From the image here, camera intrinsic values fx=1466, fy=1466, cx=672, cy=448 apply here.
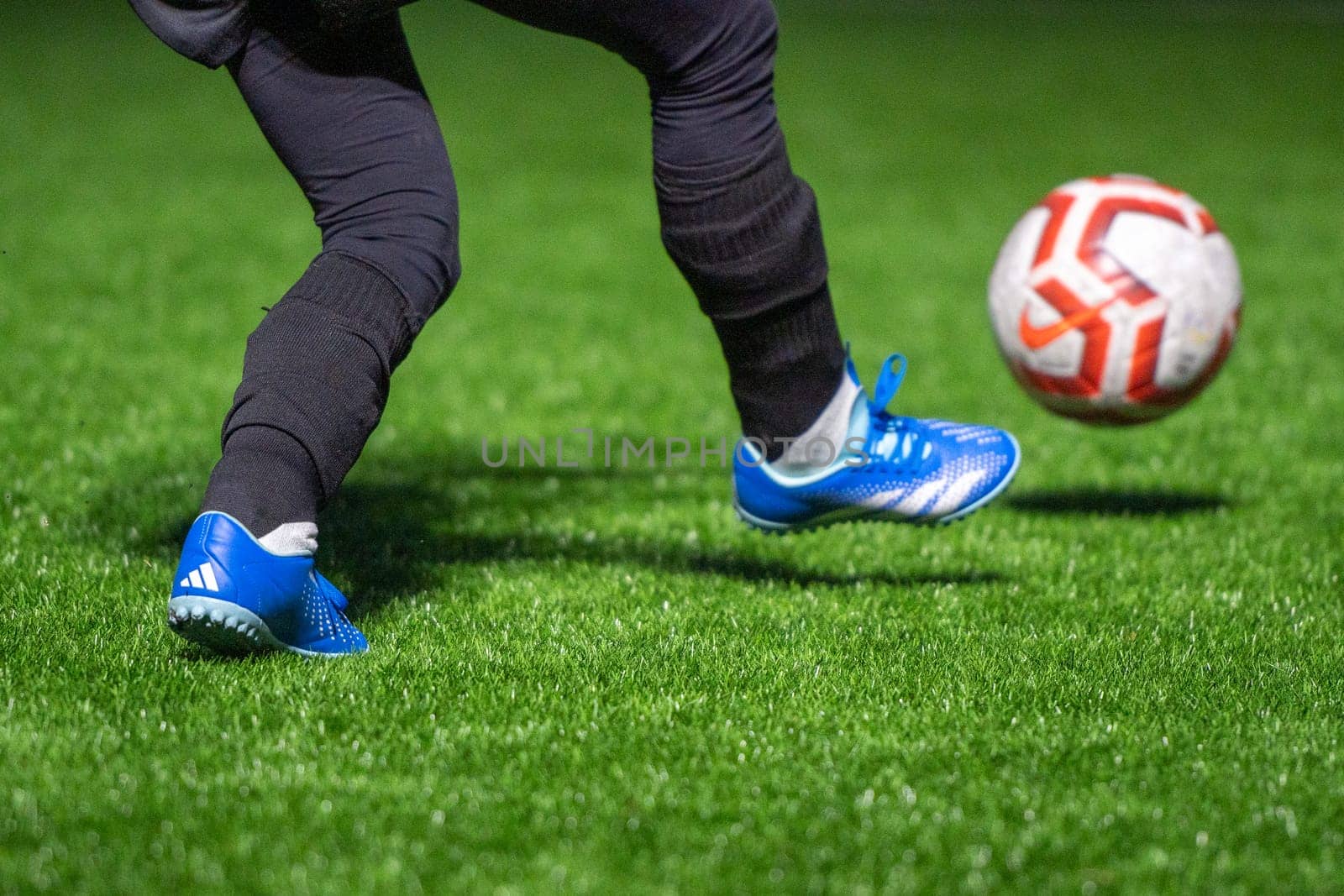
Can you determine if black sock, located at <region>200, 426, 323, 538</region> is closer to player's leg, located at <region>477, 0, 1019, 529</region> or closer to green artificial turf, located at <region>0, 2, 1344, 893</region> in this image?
green artificial turf, located at <region>0, 2, 1344, 893</region>

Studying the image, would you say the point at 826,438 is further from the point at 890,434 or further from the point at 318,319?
the point at 318,319

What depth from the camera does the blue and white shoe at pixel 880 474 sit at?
3.16m

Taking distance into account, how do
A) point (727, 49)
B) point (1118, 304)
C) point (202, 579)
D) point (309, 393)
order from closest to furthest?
1. point (202, 579)
2. point (309, 393)
3. point (727, 49)
4. point (1118, 304)

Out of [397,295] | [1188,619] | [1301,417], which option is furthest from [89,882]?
[1301,417]

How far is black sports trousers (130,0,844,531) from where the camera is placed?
2.56m

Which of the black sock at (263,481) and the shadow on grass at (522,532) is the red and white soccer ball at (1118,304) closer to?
the shadow on grass at (522,532)

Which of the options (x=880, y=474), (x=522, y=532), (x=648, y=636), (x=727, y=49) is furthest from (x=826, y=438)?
(x=522, y=532)

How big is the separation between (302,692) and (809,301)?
1239 mm

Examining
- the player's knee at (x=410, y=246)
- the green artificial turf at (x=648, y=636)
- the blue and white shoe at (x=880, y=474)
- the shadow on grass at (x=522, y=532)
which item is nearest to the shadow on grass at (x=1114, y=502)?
the green artificial turf at (x=648, y=636)

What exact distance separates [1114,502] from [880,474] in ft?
5.58

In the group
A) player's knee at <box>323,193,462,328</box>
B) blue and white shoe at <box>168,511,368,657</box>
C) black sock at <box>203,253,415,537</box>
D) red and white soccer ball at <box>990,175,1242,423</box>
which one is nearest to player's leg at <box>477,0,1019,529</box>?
player's knee at <box>323,193,462,328</box>

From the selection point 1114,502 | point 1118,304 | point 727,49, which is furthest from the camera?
point 1114,502

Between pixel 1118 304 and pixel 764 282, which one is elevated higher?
pixel 764 282

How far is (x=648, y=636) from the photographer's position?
3.05m
